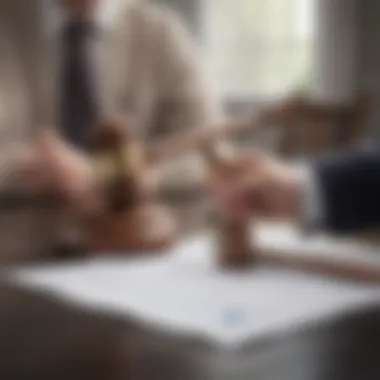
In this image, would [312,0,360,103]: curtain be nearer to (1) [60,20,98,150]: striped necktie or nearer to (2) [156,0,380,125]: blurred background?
(2) [156,0,380,125]: blurred background

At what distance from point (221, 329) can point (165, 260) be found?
277 mm

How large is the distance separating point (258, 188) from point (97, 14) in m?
0.27

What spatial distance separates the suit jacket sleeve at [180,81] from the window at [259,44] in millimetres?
17

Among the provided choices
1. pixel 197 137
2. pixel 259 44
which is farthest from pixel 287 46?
pixel 197 137

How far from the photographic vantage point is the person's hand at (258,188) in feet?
2.84

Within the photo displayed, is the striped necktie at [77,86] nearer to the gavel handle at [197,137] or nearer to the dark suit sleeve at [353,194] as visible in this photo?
the gavel handle at [197,137]

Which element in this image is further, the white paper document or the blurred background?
the blurred background

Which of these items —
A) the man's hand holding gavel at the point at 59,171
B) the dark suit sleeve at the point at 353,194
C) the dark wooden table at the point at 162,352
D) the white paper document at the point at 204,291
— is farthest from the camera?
the man's hand holding gavel at the point at 59,171

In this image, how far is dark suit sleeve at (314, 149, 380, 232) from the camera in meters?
0.83

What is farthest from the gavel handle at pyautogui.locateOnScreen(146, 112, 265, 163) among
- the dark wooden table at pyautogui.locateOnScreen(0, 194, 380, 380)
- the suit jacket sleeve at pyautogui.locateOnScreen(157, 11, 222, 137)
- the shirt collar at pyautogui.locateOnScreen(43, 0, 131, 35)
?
the dark wooden table at pyautogui.locateOnScreen(0, 194, 380, 380)

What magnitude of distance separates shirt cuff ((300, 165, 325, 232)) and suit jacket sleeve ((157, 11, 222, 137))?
5.3 inches

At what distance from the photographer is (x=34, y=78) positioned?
97cm

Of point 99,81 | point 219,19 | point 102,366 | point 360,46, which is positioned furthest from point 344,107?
point 102,366

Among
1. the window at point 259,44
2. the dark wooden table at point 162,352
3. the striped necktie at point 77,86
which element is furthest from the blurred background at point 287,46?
the dark wooden table at point 162,352
